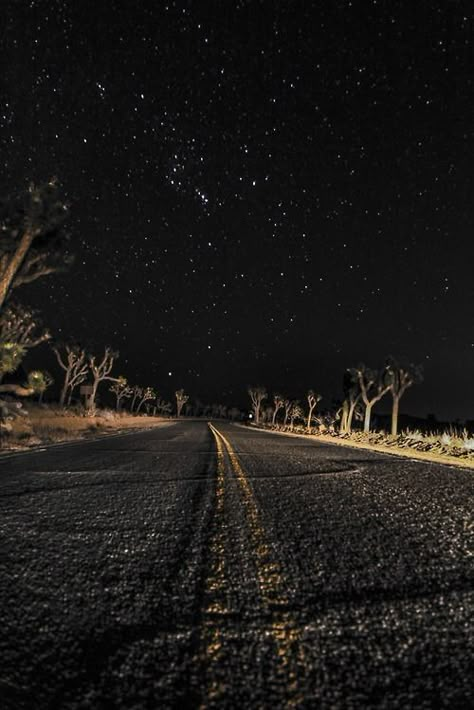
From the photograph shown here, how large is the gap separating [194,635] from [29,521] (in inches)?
115

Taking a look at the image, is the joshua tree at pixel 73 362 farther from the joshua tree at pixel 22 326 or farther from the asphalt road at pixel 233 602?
the asphalt road at pixel 233 602

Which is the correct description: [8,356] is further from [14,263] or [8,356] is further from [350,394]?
[350,394]

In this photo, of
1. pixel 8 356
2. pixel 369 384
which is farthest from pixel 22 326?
pixel 369 384

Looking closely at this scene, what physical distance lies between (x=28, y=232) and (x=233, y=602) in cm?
1643

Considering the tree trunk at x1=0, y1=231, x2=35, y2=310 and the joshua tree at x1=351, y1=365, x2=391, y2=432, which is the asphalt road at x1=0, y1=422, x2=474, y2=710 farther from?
the joshua tree at x1=351, y1=365, x2=391, y2=432

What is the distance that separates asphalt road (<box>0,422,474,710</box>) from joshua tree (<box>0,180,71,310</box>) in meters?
12.7

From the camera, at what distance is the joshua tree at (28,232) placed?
1491 centimetres

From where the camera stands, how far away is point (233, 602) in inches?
94.1

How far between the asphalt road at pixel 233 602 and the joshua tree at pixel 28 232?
41.8 feet

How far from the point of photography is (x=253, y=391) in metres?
84.7

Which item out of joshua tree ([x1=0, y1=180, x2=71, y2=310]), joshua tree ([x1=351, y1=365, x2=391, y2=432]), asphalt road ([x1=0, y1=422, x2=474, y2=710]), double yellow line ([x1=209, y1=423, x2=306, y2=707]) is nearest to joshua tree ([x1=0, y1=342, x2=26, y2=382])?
joshua tree ([x1=0, y1=180, x2=71, y2=310])

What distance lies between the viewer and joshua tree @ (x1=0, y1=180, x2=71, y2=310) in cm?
1491

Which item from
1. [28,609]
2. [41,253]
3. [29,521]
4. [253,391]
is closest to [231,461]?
[29,521]

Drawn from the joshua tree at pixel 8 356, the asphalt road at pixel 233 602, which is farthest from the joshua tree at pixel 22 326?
the asphalt road at pixel 233 602
